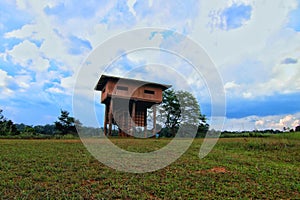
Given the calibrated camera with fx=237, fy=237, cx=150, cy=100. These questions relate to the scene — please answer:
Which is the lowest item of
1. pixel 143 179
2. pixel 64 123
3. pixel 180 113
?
pixel 143 179

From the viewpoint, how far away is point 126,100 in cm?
1958

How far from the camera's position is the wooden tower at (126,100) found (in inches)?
731

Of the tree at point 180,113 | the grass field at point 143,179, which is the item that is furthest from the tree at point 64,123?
the grass field at point 143,179

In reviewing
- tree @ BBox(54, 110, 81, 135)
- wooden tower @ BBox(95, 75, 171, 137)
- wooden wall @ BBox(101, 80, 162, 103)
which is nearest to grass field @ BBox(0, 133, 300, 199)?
wooden wall @ BBox(101, 80, 162, 103)

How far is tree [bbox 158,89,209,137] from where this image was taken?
1140 inches

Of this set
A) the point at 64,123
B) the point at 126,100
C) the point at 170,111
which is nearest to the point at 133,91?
the point at 126,100

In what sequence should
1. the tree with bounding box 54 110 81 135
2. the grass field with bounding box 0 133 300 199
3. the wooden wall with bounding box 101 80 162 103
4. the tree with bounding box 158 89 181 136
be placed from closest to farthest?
the grass field with bounding box 0 133 300 199
the wooden wall with bounding box 101 80 162 103
the tree with bounding box 54 110 81 135
the tree with bounding box 158 89 181 136

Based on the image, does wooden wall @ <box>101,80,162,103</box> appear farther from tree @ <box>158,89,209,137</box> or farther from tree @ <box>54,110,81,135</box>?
tree @ <box>54,110,81,135</box>

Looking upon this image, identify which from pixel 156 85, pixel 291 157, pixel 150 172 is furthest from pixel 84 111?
pixel 156 85

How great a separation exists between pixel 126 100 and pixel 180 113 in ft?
40.2

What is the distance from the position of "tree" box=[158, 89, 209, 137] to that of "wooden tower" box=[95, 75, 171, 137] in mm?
8008

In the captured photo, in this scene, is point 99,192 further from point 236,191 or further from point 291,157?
point 291,157

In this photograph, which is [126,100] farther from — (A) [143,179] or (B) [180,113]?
(A) [143,179]

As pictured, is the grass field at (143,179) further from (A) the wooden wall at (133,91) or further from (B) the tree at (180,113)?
(B) the tree at (180,113)
